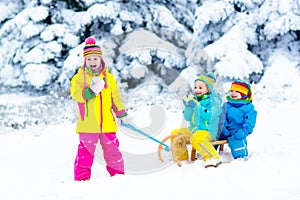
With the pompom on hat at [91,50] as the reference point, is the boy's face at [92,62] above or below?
below

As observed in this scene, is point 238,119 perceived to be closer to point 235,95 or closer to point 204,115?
point 235,95

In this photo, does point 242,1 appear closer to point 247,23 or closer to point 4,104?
point 247,23

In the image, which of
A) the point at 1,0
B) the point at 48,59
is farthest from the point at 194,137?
the point at 1,0

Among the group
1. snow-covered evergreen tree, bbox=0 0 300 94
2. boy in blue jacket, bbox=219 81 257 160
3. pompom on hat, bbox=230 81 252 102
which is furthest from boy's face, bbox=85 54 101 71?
snow-covered evergreen tree, bbox=0 0 300 94

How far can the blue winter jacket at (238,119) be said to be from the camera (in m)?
4.75

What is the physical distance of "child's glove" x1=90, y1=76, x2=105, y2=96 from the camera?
4.05 m

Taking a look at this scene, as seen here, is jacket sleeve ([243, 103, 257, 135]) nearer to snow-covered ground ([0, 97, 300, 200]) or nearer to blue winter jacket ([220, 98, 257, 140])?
blue winter jacket ([220, 98, 257, 140])

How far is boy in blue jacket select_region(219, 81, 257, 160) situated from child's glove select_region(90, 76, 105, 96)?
1676 millimetres

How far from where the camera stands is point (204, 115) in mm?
4520

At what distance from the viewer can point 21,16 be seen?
11320 millimetres

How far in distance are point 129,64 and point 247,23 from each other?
3563mm

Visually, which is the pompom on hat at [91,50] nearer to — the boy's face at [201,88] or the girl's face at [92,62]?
the girl's face at [92,62]

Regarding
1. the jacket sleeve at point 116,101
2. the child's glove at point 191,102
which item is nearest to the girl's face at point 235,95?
the child's glove at point 191,102

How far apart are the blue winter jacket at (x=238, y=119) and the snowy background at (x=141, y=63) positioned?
0.49 meters
